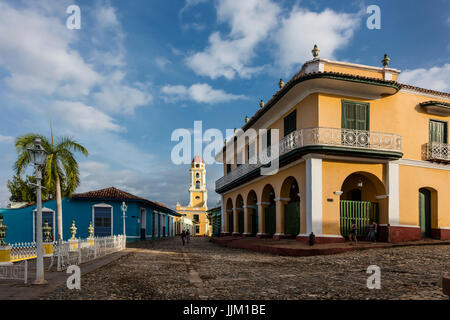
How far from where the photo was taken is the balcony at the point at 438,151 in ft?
54.9

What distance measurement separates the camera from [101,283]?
7.98 meters

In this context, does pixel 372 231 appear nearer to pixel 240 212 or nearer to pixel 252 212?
pixel 252 212

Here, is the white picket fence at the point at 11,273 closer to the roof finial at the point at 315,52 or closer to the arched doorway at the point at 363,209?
the arched doorway at the point at 363,209

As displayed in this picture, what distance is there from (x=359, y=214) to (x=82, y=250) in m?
11.7

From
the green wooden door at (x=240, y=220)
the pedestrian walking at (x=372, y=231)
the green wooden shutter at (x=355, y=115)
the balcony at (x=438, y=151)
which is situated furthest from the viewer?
the green wooden door at (x=240, y=220)

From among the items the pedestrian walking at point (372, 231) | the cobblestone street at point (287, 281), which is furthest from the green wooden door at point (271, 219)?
the cobblestone street at point (287, 281)

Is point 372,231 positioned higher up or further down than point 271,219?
higher up

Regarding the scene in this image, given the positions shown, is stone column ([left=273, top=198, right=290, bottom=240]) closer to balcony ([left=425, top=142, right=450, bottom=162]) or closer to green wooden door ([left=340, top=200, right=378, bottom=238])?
green wooden door ([left=340, top=200, right=378, bottom=238])

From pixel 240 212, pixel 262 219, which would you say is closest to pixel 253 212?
pixel 240 212

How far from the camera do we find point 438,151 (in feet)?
55.7

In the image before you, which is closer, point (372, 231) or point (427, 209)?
point (372, 231)

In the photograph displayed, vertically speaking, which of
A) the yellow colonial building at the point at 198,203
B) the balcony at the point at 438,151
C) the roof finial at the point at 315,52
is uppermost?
the roof finial at the point at 315,52
